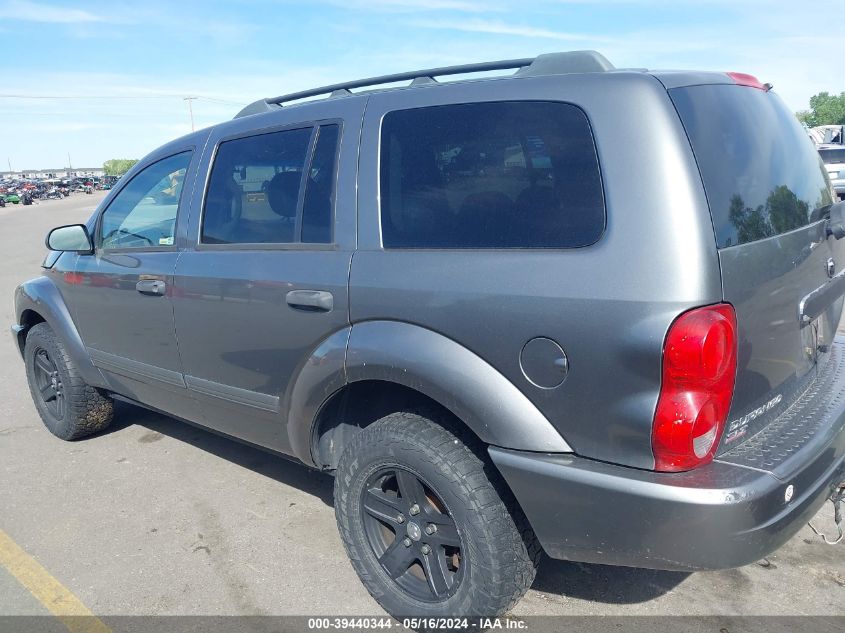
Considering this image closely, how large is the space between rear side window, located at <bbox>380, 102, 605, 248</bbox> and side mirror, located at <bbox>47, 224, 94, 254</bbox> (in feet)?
7.21

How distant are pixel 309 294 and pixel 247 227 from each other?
0.63 metres

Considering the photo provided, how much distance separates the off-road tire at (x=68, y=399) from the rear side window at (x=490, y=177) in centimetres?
274

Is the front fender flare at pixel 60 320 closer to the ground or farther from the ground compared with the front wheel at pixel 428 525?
farther from the ground

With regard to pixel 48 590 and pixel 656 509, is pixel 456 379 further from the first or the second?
pixel 48 590

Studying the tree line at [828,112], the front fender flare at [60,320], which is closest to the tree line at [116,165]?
the tree line at [828,112]

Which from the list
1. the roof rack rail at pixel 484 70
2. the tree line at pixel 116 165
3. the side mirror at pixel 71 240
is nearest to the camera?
the roof rack rail at pixel 484 70

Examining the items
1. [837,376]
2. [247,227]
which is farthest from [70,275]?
[837,376]

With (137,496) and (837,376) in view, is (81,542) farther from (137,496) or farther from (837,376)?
(837,376)

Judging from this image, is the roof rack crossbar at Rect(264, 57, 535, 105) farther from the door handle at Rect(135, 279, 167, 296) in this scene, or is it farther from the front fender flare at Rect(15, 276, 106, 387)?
the front fender flare at Rect(15, 276, 106, 387)

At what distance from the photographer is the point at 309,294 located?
2.71 metres

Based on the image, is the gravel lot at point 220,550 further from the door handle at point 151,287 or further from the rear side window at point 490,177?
the rear side window at point 490,177

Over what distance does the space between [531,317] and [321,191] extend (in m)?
1.14

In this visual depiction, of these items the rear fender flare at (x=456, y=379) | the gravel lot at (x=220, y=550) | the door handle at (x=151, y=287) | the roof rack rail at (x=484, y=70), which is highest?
the roof rack rail at (x=484, y=70)

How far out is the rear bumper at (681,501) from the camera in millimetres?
1958
